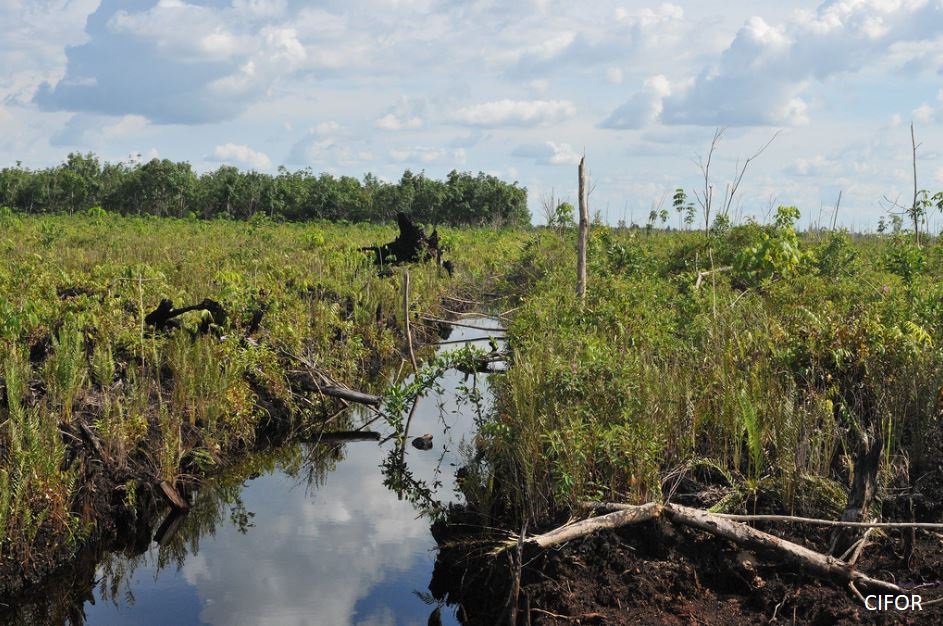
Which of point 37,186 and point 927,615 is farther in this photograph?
point 37,186

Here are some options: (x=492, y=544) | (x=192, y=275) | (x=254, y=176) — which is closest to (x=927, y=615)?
(x=492, y=544)

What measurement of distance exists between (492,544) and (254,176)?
5654 cm

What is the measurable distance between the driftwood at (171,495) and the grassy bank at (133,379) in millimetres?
70

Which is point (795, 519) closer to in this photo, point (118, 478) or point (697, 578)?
point (697, 578)

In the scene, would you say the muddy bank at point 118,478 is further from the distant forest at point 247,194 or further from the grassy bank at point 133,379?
the distant forest at point 247,194

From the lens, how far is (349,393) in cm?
871

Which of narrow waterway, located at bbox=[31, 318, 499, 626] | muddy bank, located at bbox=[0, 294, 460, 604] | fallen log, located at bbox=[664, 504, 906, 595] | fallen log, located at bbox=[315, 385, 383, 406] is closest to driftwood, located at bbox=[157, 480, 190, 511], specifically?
muddy bank, located at bbox=[0, 294, 460, 604]

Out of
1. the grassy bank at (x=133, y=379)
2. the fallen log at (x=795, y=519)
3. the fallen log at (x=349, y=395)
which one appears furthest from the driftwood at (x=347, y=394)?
the fallen log at (x=795, y=519)

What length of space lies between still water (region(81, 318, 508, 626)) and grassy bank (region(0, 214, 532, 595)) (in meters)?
0.41

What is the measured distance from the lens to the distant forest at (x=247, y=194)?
182 ft

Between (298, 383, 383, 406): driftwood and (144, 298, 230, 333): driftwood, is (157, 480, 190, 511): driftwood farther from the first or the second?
(298, 383, 383, 406): driftwood

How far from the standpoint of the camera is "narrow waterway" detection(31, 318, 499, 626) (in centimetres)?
571

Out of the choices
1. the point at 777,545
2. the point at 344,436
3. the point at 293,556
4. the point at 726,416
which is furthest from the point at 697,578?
the point at 344,436

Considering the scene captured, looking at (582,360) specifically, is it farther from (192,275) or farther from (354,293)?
(192,275)
